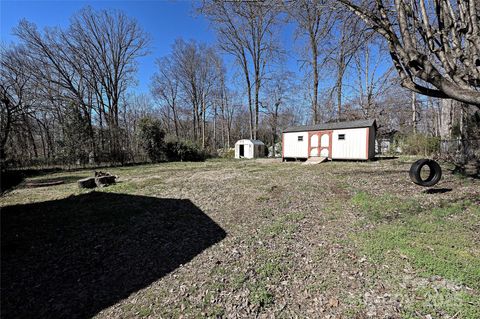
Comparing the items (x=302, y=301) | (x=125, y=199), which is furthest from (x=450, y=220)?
(x=125, y=199)

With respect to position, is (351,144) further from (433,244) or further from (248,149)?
(248,149)

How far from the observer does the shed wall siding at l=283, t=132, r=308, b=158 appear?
48.8 feet

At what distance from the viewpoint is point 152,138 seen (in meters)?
18.5

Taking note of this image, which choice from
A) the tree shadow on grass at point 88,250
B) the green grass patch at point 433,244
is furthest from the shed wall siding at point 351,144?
the tree shadow on grass at point 88,250

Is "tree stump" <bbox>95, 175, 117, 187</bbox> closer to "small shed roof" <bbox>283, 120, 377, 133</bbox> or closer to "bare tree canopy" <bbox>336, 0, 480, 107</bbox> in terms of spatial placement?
"bare tree canopy" <bbox>336, 0, 480, 107</bbox>

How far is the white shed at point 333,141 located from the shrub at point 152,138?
1112cm

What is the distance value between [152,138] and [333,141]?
1468 cm

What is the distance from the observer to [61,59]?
57.8ft

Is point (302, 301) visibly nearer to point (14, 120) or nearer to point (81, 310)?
point (81, 310)

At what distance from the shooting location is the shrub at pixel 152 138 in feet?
59.7

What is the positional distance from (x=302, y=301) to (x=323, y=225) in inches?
82.8

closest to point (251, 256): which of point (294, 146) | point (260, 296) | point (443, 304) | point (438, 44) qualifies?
point (260, 296)

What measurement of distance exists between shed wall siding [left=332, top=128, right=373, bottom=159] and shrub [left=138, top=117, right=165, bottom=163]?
47.4 feet

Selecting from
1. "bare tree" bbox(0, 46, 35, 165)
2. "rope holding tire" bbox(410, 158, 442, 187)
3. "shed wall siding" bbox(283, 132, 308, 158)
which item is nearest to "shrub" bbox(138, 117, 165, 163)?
"bare tree" bbox(0, 46, 35, 165)
